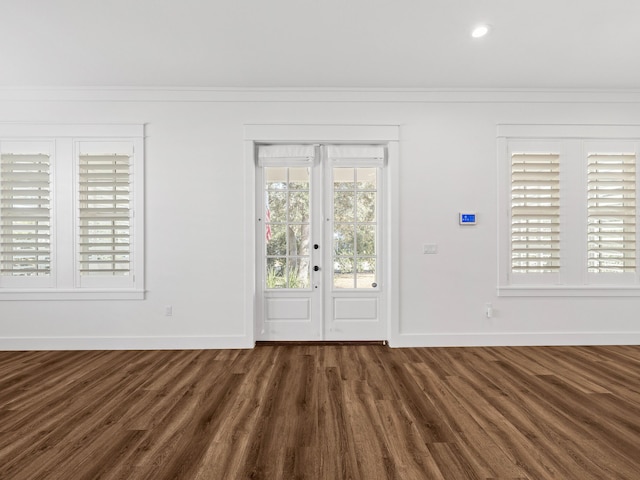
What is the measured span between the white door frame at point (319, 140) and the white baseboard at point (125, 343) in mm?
265

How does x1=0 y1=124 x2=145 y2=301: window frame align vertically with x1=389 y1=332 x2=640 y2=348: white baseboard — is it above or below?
above

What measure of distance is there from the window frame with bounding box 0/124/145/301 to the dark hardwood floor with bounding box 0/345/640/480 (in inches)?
30.2

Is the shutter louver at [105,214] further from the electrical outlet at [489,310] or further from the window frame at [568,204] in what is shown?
the window frame at [568,204]

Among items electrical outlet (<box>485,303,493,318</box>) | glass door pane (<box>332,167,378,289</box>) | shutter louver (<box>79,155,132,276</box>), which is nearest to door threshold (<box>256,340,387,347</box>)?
glass door pane (<box>332,167,378,289</box>)

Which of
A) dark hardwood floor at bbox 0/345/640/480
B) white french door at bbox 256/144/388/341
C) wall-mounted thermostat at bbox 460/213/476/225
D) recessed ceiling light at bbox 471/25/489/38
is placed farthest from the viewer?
white french door at bbox 256/144/388/341

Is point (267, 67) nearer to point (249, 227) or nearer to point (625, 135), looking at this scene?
point (249, 227)

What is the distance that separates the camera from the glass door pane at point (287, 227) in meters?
4.23

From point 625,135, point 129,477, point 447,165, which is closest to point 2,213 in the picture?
point 129,477

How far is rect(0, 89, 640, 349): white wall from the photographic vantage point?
398 centimetres

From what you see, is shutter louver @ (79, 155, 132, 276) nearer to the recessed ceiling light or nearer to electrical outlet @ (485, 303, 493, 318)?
the recessed ceiling light

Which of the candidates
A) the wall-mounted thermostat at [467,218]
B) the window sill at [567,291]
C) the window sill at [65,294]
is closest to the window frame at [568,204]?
the window sill at [567,291]

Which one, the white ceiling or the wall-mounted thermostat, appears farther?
the wall-mounted thermostat

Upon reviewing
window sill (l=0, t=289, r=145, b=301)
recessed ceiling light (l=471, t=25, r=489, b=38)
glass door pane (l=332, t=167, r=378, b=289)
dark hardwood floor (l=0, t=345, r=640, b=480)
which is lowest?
dark hardwood floor (l=0, t=345, r=640, b=480)

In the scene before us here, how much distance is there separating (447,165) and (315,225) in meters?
A: 1.74
